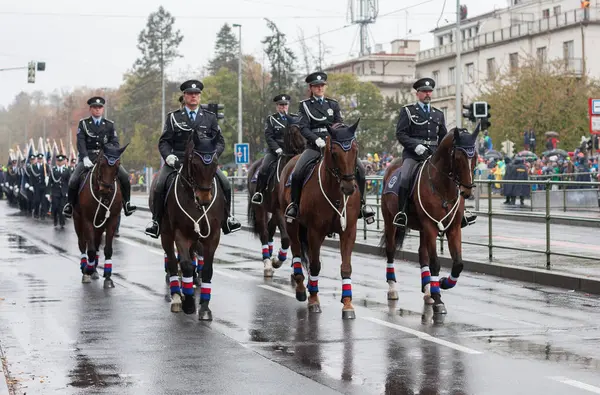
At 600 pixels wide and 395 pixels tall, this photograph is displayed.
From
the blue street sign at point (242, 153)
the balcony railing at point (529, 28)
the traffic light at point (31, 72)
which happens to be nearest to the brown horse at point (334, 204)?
the blue street sign at point (242, 153)

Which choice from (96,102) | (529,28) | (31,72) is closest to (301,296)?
(96,102)

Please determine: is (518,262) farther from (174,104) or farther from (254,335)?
(174,104)

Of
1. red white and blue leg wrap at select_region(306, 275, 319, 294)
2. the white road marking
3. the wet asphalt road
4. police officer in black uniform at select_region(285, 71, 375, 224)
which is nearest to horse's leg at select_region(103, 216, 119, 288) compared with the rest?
the wet asphalt road

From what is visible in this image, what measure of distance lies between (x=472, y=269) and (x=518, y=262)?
0.79 meters

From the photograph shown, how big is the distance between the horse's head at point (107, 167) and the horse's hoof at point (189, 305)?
3.87 metres

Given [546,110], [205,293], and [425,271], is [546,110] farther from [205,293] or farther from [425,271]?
[205,293]

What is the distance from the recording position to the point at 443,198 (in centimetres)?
1343

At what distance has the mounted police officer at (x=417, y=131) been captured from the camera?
14203mm

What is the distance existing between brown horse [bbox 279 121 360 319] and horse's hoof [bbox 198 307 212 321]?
51.8 inches

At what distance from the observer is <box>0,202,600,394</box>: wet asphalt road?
8.98 metres

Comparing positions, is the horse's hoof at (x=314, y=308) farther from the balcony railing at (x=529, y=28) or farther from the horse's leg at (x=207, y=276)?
the balcony railing at (x=529, y=28)

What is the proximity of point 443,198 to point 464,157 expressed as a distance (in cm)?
74

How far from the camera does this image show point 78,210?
1731 centimetres

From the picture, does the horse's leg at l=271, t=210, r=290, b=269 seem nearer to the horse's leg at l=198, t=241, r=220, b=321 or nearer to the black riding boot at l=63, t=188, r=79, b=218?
the black riding boot at l=63, t=188, r=79, b=218
